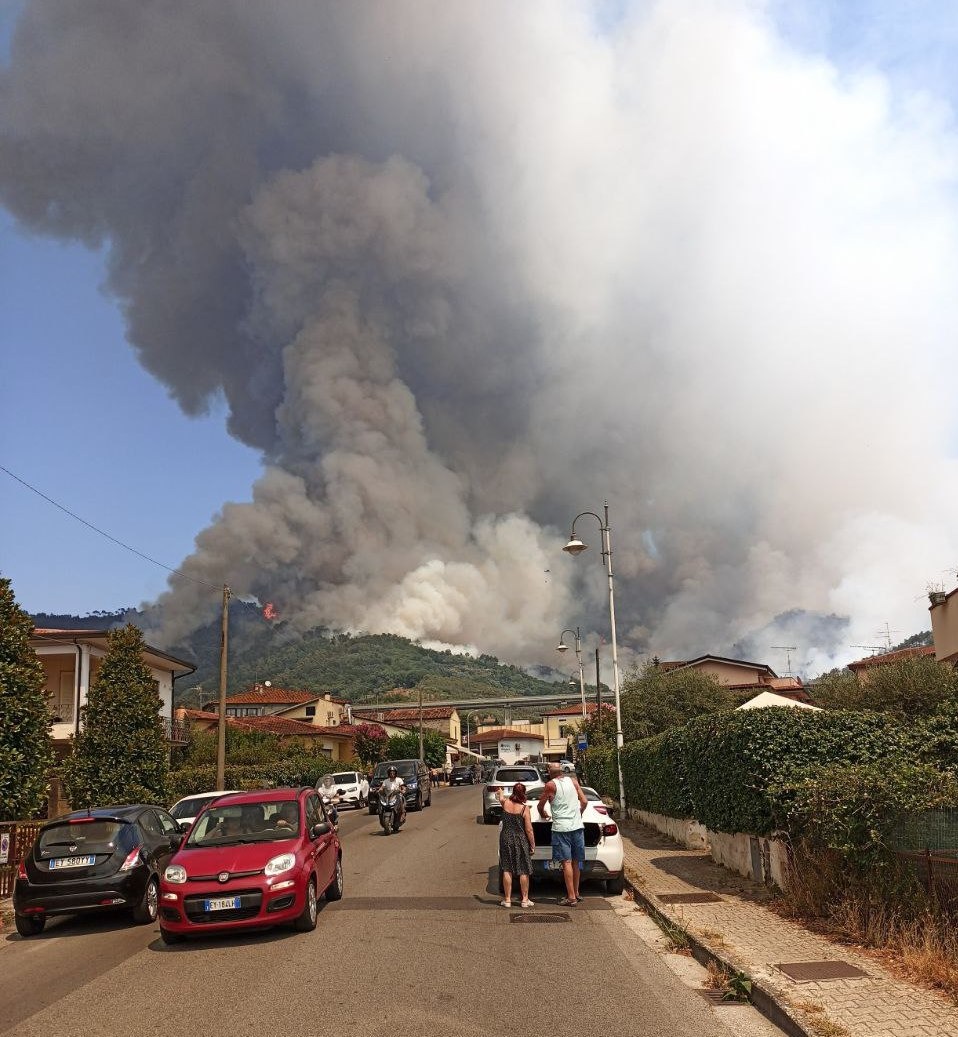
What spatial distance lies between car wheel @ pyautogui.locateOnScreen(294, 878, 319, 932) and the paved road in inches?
6.4

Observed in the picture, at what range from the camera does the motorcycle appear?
2284cm

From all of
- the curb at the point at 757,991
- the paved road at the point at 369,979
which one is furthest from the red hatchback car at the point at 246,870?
the curb at the point at 757,991

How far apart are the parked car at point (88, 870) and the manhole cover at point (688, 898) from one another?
5.87 m

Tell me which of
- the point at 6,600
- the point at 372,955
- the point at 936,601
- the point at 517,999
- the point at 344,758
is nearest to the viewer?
the point at 517,999

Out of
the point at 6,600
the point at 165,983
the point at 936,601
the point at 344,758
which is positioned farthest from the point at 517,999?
the point at 344,758

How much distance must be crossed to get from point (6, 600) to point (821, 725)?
13.4 m

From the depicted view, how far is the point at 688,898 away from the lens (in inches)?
434

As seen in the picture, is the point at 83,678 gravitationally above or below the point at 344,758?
above

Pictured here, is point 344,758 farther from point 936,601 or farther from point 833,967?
point 833,967

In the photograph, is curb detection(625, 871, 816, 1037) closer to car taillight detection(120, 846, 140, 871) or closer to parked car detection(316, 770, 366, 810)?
car taillight detection(120, 846, 140, 871)

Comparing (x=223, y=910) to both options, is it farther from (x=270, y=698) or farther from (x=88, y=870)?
(x=270, y=698)

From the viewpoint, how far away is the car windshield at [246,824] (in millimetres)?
10219

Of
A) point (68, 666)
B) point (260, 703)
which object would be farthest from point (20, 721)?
point (260, 703)

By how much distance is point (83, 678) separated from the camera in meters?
35.0
